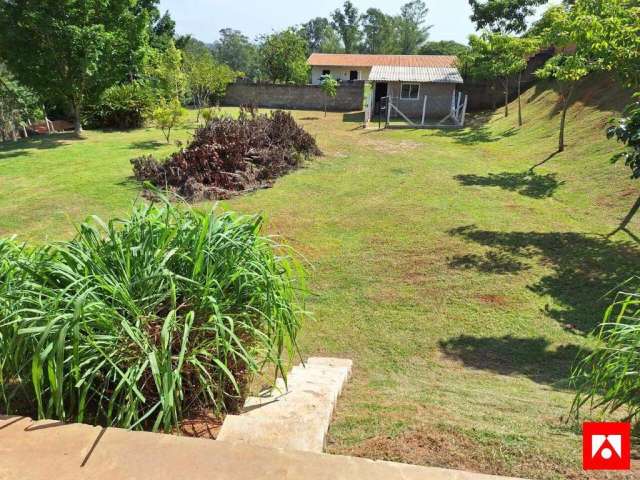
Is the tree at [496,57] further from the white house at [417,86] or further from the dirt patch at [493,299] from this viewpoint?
the dirt patch at [493,299]

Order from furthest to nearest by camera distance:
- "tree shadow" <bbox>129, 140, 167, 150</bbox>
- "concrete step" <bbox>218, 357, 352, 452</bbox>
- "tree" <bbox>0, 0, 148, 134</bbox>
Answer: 1. "tree shadow" <bbox>129, 140, 167, 150</bbox>
2. "tree" <bbox>0, 0, 148, 134</bbox>
3. "concrete step" <bbox>218, 357, 352, 452</bbox>

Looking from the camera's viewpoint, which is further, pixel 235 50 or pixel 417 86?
pixel 235 50

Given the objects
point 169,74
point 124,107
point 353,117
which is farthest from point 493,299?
point 353,117

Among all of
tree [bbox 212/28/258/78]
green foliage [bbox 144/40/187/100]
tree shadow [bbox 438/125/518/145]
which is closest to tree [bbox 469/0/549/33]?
tree shadow [bbox 438/125/518/145]

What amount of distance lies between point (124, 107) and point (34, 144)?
4.99m

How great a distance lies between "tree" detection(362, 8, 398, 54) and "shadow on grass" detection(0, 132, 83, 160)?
57.9 m

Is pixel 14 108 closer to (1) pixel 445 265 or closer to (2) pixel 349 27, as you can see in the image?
(1) pixel 445 265

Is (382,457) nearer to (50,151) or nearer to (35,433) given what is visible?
(35,433)

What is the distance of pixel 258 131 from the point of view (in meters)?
13.0

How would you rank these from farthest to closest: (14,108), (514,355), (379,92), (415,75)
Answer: (379,92) → (415,75) → (14,108) → (514,355)

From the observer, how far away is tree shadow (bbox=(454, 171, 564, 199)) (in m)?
10.5

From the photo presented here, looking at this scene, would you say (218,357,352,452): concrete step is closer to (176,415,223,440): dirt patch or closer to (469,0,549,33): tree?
(176,415,223,440): dirt patch

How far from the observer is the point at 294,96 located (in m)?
30.2

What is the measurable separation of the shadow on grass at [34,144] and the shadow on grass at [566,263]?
14.1 metres
